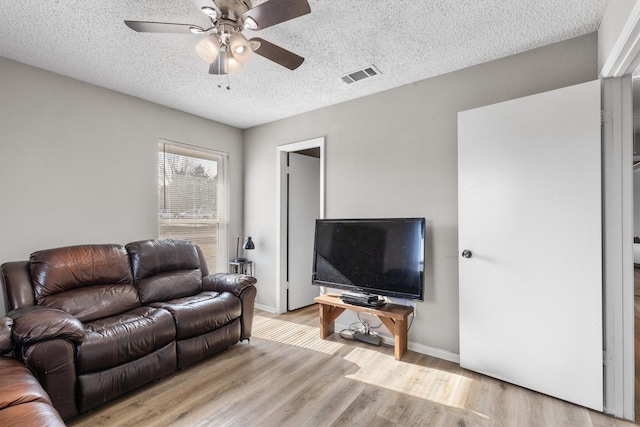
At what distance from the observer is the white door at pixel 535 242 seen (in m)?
2.01

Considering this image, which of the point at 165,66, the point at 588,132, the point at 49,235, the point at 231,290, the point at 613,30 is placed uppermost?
the point at 165,66

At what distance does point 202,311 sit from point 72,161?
1.90 m

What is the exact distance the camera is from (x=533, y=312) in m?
2.21

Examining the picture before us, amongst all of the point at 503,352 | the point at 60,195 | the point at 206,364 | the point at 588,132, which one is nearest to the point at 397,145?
the point at 588,132

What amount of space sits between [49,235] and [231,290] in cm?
167

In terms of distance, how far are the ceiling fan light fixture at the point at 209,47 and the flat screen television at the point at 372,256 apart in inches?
75.8

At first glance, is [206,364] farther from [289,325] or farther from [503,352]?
[503,352]

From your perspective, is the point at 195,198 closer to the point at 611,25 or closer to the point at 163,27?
the point at 163,27

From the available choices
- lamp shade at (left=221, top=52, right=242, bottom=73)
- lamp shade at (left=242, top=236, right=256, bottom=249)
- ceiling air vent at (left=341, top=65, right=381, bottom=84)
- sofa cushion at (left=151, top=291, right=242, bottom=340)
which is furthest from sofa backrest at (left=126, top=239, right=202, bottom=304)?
ceiling air vent at (left=341, top=65, right=381, bottom=84)

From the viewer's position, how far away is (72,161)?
2.89m

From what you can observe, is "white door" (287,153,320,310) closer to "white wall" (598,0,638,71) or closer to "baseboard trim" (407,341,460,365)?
"baseboard trim" (407,341,460,365)

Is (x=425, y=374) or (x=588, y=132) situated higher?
(x=588, y=132)

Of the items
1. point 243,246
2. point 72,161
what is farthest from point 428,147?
point 72,161

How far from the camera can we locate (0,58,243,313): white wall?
101 inches
